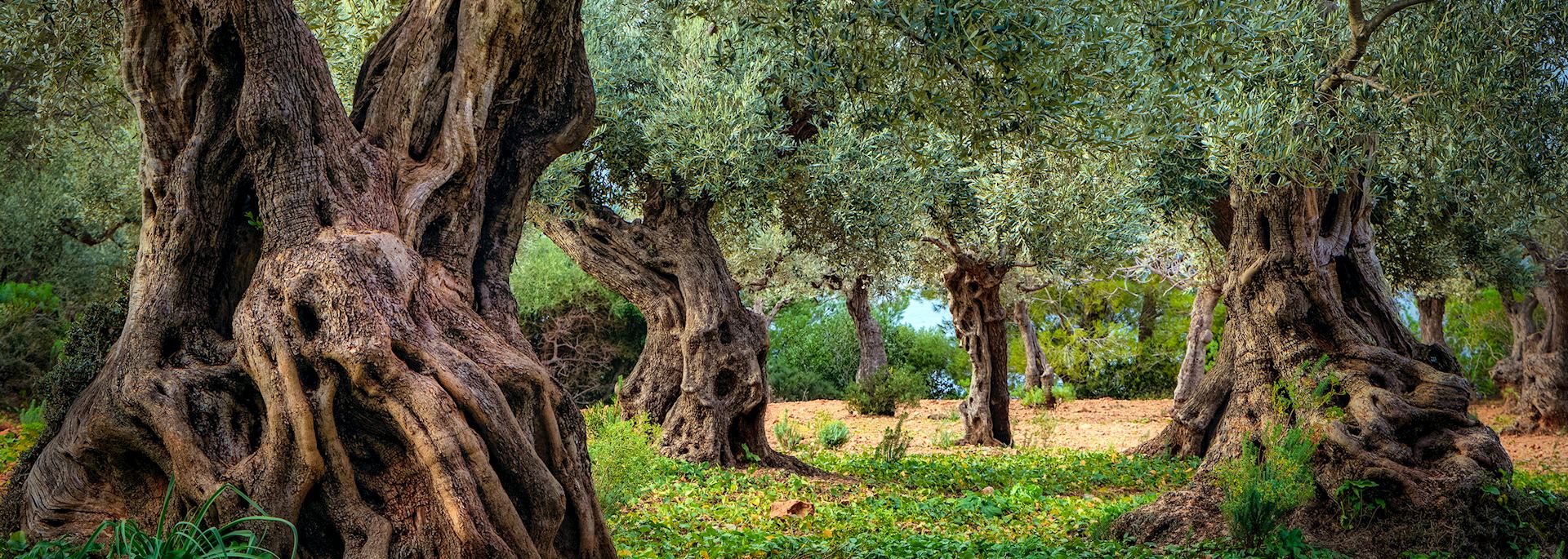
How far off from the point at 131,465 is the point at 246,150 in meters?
1.67

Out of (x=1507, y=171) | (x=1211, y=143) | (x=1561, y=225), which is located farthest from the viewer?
(x=1561, y=225)

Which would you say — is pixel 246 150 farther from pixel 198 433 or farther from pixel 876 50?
pixel 876 50

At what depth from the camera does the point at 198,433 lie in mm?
4516

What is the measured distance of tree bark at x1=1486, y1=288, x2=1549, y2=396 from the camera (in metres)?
19.8

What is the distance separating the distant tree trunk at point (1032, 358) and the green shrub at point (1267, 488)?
59.9 feet

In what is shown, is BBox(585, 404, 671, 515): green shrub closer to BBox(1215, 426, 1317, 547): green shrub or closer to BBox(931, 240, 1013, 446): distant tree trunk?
BBox(1215, 426, 1317, 547): green shrub

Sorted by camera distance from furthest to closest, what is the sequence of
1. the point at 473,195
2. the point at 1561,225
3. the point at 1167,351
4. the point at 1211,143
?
the point at 1167,351, the point at 1561,225, the point at 1211,143, the point at 473,195

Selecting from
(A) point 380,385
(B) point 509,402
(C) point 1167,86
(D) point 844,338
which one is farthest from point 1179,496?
(D) point 844,338

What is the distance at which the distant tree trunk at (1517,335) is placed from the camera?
65.1 ft

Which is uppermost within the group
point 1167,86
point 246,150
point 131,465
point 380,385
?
point 1167,86

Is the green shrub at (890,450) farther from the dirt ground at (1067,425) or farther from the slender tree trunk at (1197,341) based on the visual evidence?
the slender tree trunk at (1197,341)

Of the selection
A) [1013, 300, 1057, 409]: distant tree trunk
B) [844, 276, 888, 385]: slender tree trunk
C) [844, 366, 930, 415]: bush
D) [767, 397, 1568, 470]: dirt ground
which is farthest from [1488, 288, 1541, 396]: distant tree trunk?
[844, 276, 888, 385]: slender tree trunk

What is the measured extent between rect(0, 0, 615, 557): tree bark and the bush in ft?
58.0

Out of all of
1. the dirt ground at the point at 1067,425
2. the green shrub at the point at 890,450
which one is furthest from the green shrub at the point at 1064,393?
the green shrub at the point at 890,450
